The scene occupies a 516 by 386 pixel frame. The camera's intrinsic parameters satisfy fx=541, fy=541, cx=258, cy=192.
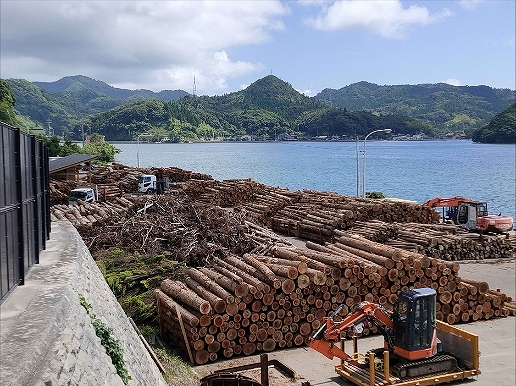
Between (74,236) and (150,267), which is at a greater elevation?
(74,236)

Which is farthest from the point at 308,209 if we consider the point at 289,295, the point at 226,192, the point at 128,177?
the point at 128,177

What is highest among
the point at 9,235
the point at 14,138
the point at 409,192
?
the point at 14,138

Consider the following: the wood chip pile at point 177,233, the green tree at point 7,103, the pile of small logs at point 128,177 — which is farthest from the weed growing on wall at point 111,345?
the green tree at point 7,103

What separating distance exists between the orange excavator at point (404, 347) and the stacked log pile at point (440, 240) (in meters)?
13.4

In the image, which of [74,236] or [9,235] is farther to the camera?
[74,236]

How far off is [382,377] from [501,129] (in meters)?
178

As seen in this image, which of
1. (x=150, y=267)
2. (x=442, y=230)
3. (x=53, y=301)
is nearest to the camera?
(x=53, y=301)

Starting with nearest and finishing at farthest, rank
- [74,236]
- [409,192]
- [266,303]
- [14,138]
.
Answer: [14,138]
[266,303]
[74,236]
[409,192]

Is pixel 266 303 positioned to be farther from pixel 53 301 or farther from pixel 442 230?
pixel 442 230

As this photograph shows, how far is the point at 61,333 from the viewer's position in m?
7.58

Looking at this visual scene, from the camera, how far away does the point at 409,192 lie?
80.6 m

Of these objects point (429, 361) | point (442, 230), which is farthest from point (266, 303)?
point (442, 230)

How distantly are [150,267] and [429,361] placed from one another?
1069cm

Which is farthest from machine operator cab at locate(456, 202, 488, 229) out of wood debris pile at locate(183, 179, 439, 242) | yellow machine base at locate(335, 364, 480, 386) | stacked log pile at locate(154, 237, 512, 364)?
yellow machine base at locate(335, 364, 480, 386)
